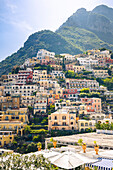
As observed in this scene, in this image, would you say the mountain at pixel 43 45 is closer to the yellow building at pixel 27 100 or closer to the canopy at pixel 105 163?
the yellow building at pixel 27 100

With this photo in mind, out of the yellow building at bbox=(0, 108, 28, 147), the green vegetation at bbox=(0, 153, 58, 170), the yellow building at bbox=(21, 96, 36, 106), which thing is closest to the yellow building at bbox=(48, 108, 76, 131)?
the yellow building at bbox=(0, 108, 28, 147)

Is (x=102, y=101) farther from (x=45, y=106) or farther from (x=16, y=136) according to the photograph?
(x=16, y=136)

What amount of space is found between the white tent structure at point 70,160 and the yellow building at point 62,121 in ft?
105

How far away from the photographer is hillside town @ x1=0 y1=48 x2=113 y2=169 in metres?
49.8

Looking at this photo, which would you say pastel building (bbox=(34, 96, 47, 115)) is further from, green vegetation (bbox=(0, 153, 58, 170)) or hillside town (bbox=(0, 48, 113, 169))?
green vegetation (bbox=(0, 153, 58, 170))

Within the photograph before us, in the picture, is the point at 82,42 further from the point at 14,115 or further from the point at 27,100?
the point at 14,115

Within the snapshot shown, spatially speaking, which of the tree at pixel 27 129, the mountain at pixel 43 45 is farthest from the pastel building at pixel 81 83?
the mountain at pixel 43 45

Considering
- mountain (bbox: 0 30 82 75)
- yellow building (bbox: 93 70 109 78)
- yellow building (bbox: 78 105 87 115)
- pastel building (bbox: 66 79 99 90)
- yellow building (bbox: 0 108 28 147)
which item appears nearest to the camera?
yellow building (bbox: 0 108 28 147)

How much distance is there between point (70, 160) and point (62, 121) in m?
33.9

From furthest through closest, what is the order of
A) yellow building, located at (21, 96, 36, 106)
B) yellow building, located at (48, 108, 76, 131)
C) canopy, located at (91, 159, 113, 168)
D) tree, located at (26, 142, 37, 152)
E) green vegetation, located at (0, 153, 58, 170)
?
yellow building, located at (21, 96, 36, 106) → yellow building, located at (48, 108, 76, 131) → tree, located at (26, 142, 37, 152) → canopy, located at (91, 159, 113, 168) → green vegetation, located at (0, 153, 58, 170)

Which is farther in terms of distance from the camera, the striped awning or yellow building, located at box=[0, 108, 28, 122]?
yellow building, located at box=[0, 108, 28, 122]

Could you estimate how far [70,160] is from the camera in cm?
2116

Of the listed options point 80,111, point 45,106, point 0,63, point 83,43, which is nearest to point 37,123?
point 45,106

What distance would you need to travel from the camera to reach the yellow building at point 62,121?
54250 mm
